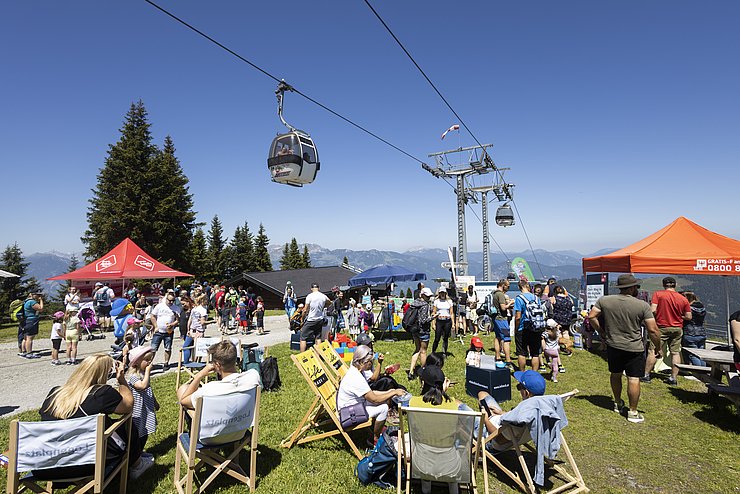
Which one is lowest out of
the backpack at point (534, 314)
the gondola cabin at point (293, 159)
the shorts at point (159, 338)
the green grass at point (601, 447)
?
the green grass at point (601, 447)

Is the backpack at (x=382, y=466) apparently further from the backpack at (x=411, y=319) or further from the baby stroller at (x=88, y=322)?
the baby stroller at (x=88, y=322)

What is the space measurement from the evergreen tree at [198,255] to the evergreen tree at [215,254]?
417mm

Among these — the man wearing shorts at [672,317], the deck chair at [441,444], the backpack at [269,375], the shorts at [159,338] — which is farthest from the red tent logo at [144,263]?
the man wearing shorts at [672,317]

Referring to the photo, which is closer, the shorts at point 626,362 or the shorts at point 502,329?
the shorts at point 626,362

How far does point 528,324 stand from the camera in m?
6.73

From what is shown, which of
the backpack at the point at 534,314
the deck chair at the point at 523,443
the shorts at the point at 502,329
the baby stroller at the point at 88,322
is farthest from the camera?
the baby stroller at the point at 88,322

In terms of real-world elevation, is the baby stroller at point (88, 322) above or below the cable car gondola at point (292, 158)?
below

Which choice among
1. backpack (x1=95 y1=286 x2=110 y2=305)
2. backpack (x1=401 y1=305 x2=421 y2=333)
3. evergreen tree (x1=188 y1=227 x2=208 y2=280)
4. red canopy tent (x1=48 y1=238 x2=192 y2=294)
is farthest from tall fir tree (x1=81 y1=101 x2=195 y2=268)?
backpack (x1=401 y1=305 x2=421 y2=333)

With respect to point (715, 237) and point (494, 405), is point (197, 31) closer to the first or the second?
point (494, 405)

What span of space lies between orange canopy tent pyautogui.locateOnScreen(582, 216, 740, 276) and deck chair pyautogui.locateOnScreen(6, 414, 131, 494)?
29.6 feet

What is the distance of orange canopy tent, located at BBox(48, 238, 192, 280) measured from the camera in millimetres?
16844

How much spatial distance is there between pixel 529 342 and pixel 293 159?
5706mm

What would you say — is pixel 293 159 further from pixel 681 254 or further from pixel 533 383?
pixel 681 254

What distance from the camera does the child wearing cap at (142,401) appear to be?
3799 mm
